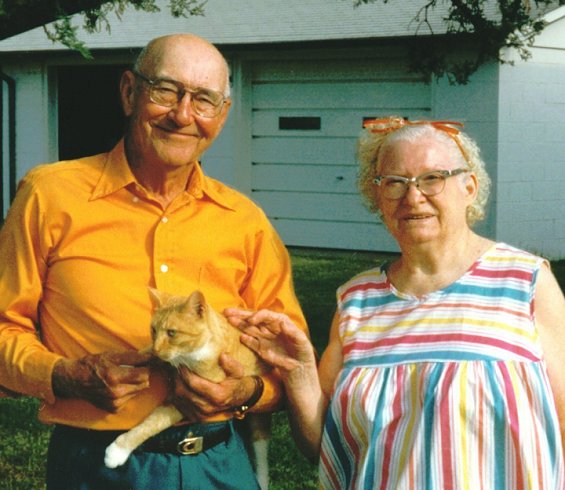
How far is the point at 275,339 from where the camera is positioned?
3.12m

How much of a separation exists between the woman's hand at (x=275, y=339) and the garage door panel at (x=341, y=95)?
425 inches

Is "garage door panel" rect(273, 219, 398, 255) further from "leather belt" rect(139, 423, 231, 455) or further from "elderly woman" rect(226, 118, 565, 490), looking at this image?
"leather belt" rect(139, 423, 231, 455)

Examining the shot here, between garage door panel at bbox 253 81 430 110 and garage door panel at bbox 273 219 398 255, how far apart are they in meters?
1.74

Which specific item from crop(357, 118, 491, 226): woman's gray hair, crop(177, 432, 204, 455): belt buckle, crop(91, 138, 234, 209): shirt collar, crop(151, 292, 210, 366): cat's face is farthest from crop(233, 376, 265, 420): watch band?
crop(357, 118, 491, 226): woman's gray hair

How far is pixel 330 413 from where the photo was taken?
3.05 meters

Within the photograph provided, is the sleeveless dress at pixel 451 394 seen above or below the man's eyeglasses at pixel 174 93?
below

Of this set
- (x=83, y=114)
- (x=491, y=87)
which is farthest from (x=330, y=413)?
(x=83, y=114)

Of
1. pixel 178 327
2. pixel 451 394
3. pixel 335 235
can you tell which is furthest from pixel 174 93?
pixel 335 235

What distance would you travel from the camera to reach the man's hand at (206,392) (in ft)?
9.64

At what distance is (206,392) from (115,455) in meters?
0.33

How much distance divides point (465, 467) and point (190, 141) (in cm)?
130

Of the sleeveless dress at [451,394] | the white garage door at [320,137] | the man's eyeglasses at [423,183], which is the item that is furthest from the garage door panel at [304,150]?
the sleeveless dress at [451,394]

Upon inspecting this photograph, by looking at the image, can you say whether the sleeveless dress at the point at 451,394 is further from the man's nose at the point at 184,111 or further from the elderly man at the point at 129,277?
the man's nose at the point at 184,111

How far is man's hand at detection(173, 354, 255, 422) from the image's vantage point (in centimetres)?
294
